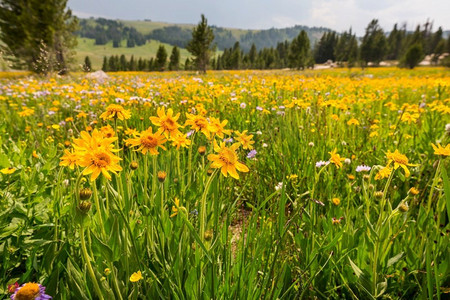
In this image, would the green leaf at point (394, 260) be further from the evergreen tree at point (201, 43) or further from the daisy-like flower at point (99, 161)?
the evergreen tree at point (201, 43)

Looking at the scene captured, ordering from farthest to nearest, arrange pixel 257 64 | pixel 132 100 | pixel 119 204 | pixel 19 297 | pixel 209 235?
1. pixel 257 64
2. pixel 132 100
3. pixel 119 204
4. pixel 209 235
5. pixel 19 297

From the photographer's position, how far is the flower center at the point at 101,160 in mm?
969

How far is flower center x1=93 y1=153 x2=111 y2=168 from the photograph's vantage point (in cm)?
97

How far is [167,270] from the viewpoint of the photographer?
1229 mm

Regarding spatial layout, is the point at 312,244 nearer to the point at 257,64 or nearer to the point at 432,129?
the point at 432,129

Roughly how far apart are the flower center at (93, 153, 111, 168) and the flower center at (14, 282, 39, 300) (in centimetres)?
45

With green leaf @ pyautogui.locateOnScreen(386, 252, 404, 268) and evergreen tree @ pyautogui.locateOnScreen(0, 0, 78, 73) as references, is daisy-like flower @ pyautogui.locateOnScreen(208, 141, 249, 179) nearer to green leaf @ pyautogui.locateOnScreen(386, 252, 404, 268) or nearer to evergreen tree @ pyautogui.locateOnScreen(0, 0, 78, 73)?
green leaf @ pyautogui.locateOnScreen(386, 252, 404, 268)

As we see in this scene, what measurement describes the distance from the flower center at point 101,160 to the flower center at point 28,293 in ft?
1.47

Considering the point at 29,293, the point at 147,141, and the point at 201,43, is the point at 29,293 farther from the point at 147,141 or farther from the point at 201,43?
the point at 201,43

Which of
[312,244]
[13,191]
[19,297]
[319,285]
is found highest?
[19,297]

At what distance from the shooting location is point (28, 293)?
85 centimetres

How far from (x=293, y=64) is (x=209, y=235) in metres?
66.1

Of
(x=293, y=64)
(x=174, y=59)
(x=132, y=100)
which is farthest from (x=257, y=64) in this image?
(x=132, y=100)

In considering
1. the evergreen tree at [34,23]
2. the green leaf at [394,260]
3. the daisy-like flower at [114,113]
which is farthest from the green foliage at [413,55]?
the daisy-like flower at [114,113]
